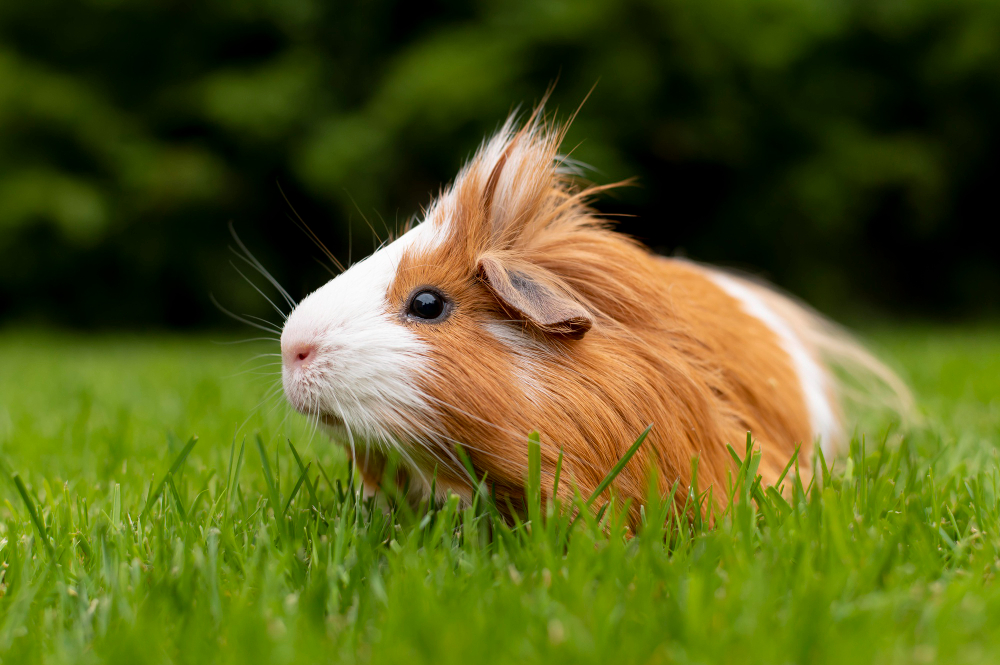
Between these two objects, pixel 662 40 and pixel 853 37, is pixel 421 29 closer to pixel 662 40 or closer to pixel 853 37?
pixel 662 40

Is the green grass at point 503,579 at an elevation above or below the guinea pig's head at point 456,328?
below

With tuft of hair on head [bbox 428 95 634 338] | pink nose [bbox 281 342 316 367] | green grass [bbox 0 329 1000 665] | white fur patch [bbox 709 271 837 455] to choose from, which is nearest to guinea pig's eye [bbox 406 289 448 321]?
tuft of hair on head [bbox 428 95 634 338]

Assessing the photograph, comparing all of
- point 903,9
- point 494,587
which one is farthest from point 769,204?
point 494,587

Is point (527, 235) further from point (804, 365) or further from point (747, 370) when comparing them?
point (804, 365)

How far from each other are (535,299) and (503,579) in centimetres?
56

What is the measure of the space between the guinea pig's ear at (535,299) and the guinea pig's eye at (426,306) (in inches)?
4.4

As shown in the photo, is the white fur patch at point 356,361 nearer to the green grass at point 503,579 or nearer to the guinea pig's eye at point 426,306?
the guinea pig's eye at point 426,306

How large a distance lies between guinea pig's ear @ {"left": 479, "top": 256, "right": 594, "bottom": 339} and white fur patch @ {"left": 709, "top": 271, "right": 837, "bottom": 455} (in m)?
0.94

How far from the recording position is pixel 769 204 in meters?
8.82

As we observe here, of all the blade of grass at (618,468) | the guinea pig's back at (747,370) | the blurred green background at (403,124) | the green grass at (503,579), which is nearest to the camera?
the green grass at (503,579)

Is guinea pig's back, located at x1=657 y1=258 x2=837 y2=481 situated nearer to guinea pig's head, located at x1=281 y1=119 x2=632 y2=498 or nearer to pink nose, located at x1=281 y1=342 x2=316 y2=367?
guinea pig's head, located at x1=281 y1=119 x2=632 y2=498

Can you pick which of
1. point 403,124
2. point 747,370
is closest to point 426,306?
point 747,370

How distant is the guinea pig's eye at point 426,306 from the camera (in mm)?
1628

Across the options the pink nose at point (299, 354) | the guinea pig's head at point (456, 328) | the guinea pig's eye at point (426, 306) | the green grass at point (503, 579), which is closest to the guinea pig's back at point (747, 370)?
the green grass at point (503, 579)
